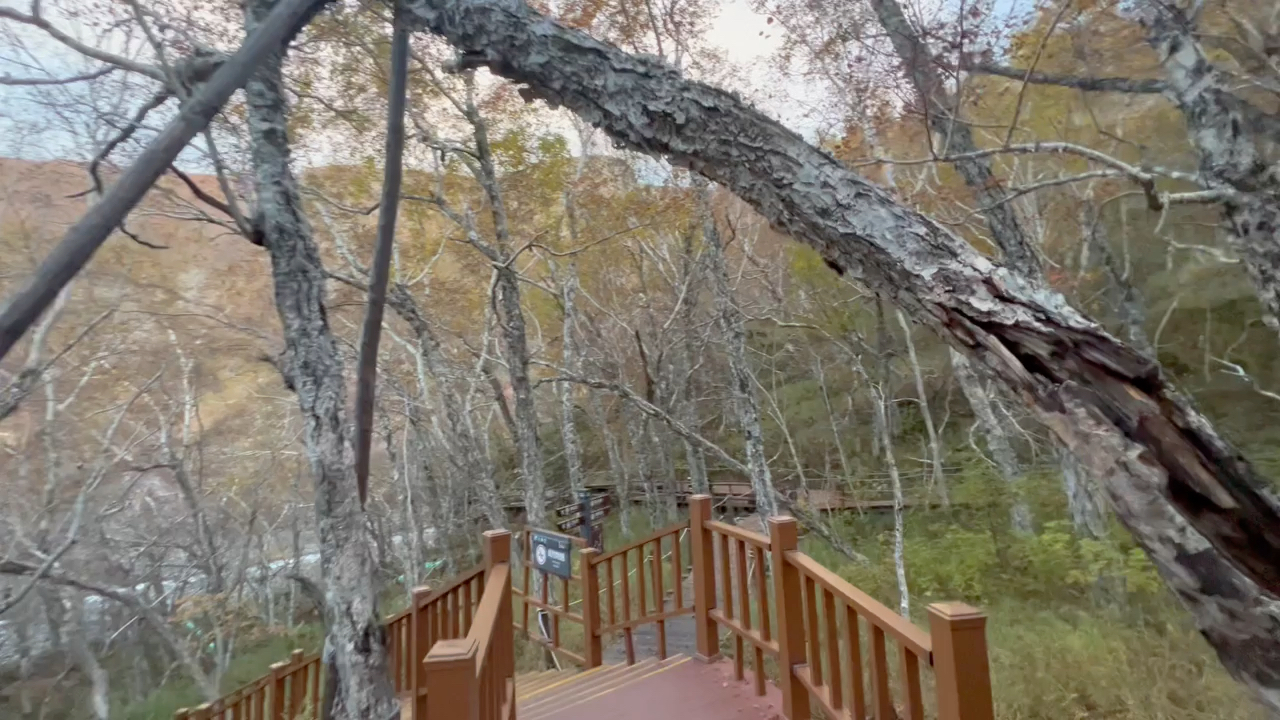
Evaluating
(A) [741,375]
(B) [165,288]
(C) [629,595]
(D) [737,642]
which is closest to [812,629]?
(D) [737,642]

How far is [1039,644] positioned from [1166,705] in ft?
3.80

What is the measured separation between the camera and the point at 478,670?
1910 mm

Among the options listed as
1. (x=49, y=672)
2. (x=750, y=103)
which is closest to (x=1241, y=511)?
(x=750, y=103)

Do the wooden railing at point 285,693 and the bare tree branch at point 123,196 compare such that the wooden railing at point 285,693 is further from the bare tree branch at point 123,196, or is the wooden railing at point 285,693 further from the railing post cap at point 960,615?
the bare tree branch at point 123,196

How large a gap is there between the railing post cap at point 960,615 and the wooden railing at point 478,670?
1163 mm

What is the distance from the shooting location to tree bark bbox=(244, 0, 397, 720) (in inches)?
156

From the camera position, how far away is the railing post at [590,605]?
5.27 metres

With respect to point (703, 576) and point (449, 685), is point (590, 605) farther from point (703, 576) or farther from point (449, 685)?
point (449, 685)

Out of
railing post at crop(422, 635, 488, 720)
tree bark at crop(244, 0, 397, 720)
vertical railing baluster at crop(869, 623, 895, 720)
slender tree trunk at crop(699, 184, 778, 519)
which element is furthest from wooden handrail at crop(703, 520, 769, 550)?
slender tree trunk at crop(699, 184, 778, 519)

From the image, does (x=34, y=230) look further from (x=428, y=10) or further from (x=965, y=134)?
(x=965, y=134)

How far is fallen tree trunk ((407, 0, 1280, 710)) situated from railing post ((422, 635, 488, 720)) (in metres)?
1.69

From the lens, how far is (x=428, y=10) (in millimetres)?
2697

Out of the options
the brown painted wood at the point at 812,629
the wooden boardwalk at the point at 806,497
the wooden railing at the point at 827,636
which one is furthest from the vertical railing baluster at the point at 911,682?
the wooden boardwalk at the point at 806,497

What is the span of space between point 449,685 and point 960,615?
1.26 metres
